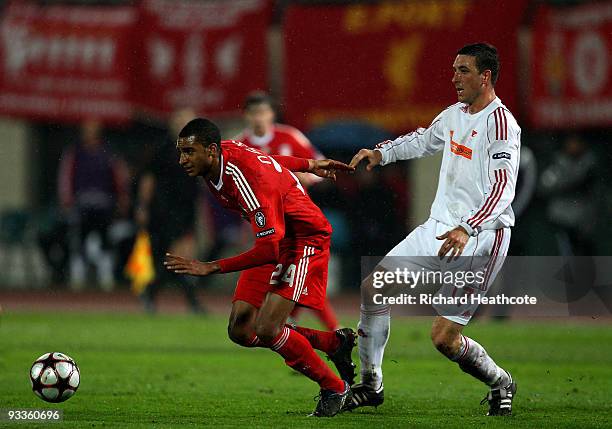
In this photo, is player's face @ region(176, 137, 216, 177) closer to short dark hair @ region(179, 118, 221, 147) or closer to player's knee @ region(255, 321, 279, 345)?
short dark hair @ region(179, 118, 221, 147)

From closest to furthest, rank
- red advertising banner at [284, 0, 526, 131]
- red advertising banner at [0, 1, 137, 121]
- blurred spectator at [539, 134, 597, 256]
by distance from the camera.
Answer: red advertising banner at [284, 0, 526, 131]
blurred spectator at [539, 134, 597, 256]
red advertising banner at [0, 1, 137, 121]

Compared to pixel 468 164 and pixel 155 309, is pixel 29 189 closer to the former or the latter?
pixel 155 309

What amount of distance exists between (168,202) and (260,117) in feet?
10.7

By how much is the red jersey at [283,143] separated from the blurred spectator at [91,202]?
12.1ft

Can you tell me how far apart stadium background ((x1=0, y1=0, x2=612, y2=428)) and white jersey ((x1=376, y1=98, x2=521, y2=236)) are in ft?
7.12

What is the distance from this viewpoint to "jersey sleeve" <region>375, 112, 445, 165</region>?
26.4 feet

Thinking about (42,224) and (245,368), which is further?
(42,224)

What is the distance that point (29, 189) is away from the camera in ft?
67.3

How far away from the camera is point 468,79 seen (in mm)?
7605

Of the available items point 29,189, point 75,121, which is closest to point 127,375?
point 75,121

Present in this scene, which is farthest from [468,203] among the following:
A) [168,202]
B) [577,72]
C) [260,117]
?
[577,72]

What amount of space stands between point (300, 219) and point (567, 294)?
5.47m

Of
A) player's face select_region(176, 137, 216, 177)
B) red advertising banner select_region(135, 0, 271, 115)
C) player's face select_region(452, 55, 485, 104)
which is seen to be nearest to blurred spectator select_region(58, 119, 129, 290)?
red advertising banner select_region(135, 0, 271, 115)

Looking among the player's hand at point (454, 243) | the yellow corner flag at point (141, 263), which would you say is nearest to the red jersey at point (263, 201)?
the player's hand at point (454, 243)
